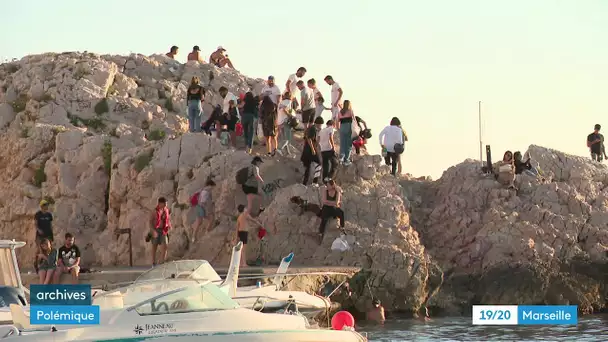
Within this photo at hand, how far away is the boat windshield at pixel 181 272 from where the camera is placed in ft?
94.2

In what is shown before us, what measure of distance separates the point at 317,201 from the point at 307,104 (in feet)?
13.4

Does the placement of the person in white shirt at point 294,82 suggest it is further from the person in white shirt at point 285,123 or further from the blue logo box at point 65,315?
the blue logo box at point 65,315

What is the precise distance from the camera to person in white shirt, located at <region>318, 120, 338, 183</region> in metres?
36.9

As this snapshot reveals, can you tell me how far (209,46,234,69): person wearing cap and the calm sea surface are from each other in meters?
15.0

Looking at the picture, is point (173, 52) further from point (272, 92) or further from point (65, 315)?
point (65, 315)

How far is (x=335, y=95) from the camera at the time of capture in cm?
3991

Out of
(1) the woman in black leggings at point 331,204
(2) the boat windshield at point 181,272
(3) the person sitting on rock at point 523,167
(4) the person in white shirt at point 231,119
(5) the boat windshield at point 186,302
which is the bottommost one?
(5) the boat windshield at point 186,302

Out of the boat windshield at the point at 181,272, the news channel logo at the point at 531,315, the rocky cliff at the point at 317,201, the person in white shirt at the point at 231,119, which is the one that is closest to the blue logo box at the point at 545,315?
the news channel logo at the point at 531,315

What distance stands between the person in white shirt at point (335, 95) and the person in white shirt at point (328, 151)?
204cm

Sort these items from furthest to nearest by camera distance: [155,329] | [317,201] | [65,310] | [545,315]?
[317,201]
[545,315]
[65,310]
[155,329]

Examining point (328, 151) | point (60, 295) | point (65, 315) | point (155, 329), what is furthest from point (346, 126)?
point (65, 315)

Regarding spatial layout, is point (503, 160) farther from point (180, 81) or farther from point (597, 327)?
point (180, 81)

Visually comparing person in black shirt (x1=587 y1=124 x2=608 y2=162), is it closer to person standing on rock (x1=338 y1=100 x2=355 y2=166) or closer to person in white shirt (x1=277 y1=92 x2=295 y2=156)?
person standing on rock (x1=338 y1=100 x2=355 y2=166)

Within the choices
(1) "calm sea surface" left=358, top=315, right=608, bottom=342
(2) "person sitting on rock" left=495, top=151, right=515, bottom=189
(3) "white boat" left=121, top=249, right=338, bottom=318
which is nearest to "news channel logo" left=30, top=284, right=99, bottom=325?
(3) "white boat" left=121, top=249, right=338, bottom=318
